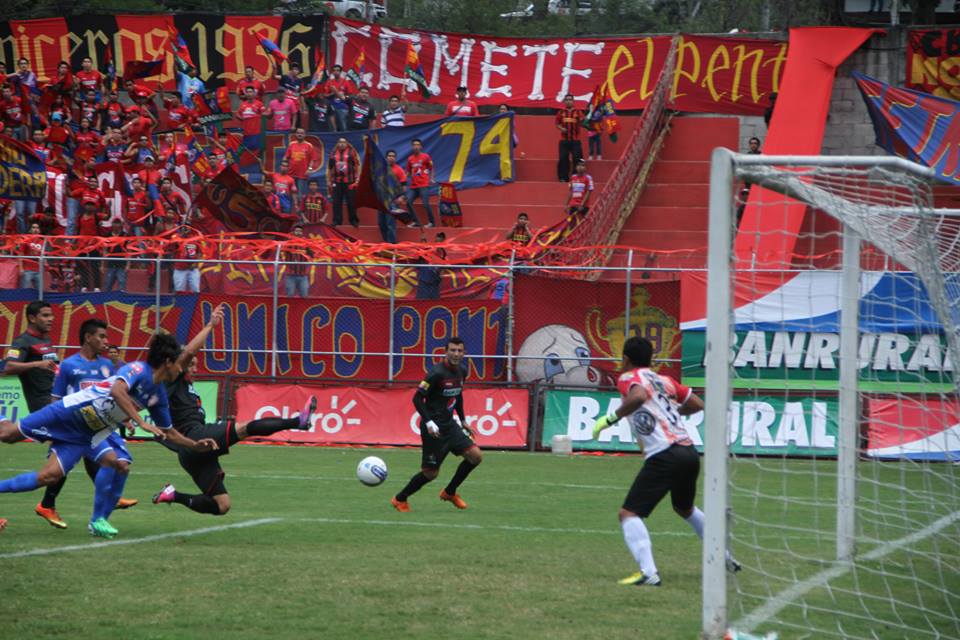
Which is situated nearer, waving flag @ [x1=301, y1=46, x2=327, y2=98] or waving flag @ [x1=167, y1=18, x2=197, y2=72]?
waving flag @ [x1=301, y1=46, x2=327, y2=98]

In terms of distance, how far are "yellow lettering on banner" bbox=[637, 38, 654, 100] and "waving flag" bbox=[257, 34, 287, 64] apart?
923 centimetres

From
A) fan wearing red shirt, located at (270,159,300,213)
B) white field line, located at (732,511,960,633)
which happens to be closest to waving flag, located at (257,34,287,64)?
fan wearing red shirt, located at (270,159,300,213)

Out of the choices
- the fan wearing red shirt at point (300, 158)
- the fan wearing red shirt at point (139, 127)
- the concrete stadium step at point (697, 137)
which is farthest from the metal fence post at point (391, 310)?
the concrete stadium step at point (697, 137)

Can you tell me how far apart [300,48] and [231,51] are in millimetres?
1850

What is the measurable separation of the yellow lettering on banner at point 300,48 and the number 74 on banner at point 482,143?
15.6 feet

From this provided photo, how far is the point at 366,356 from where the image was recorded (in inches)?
914

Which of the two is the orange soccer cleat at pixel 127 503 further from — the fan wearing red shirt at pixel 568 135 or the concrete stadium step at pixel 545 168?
the concrete stadium step at pixel 545 168

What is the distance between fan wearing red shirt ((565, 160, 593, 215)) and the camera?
2798 cm

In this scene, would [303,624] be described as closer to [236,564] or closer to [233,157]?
[236,564]

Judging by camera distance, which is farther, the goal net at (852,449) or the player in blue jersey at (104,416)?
the player in blue jersey at (104,416)

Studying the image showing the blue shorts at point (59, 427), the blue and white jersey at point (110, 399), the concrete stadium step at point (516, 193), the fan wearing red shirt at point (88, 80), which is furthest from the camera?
the fan wearing red shirt at point (88, 80)

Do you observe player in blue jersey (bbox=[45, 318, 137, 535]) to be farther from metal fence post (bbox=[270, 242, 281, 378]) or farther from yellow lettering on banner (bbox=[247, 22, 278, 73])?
yellow lettering on banner (bbox=[247, 22, 278, 73])

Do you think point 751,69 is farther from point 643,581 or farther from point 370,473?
point 643,581

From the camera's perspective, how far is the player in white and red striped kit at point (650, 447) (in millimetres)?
9500
